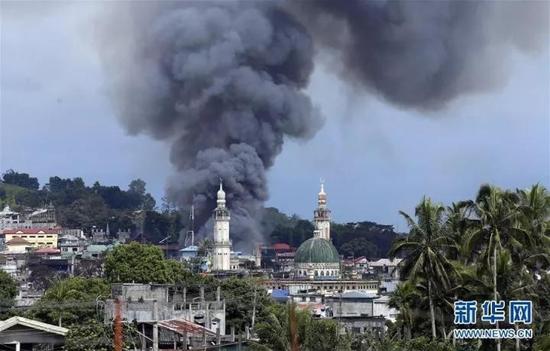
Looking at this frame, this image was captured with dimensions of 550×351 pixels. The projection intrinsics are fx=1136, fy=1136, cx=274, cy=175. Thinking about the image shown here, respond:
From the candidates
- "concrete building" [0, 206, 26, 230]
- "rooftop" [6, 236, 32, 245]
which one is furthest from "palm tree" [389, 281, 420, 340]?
"concrete building" [0, 206, 26, 230]

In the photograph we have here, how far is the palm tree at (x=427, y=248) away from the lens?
107 feet

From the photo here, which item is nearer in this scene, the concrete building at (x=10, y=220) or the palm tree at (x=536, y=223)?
the palm tree at (x=536, y=223)

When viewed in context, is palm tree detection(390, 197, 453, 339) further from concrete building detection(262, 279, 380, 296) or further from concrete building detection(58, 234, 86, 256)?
concrete building detection(58, 234, 86, 256)

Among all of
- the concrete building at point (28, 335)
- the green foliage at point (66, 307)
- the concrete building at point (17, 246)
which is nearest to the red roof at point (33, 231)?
the concrete building at point (17, 246)

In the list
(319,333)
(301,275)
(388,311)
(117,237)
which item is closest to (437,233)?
(319,333)

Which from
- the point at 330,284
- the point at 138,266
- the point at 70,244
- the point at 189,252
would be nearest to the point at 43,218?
the point at 70,244

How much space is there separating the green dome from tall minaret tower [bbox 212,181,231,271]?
29.2 feet

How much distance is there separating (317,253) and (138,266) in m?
70.5

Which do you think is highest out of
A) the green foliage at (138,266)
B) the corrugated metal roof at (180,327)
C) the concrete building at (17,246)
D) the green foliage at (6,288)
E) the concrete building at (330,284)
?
the concrete building at (17,246)

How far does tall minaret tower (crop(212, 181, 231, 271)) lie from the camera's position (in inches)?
5005

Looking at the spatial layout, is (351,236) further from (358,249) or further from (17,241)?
(17,241)

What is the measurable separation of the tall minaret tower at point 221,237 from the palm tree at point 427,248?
93384 mm

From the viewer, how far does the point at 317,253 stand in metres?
132

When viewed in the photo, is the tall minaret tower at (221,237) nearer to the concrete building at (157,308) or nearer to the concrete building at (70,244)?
the concrete building at (70,244)
